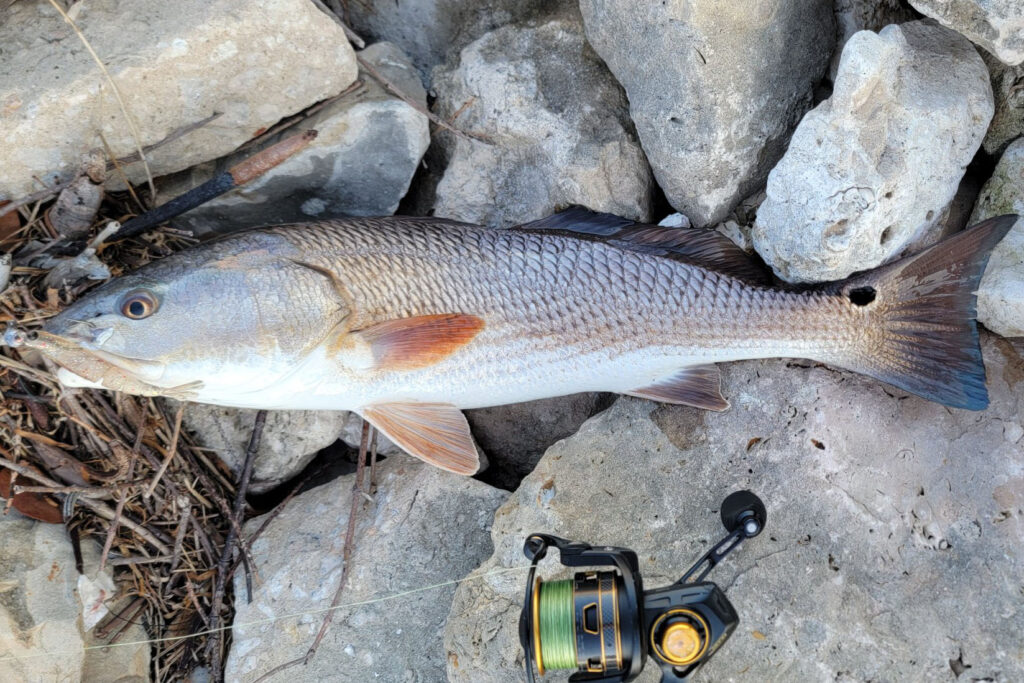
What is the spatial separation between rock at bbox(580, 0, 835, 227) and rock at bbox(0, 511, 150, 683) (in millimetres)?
2949

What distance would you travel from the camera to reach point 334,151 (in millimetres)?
3391

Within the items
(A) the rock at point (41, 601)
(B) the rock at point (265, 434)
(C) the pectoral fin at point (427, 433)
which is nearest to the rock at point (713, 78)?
(C) the pectoral fin at point (427, 433)

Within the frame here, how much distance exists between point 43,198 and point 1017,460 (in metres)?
3.83

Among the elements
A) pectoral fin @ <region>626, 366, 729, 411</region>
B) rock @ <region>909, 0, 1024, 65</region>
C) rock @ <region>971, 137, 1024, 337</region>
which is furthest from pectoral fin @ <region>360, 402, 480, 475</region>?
rock @ <region>909, 0, 1024, 65</region>

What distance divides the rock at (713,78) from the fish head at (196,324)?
1499 mm

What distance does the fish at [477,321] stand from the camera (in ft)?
9.29

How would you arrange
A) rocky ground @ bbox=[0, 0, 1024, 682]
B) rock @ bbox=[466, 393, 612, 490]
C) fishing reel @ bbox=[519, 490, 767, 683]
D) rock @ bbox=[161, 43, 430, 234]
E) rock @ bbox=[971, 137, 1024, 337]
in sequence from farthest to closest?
rock @ bbox=[466, 393, 612, 490] → rock @ bbox=[161, 43, 430, 234] → rock @ bbox=[971, 137, 1024, 337] → rocky ground @ bbox=[0, 0, 1024, 682] → fishing reel @ bbox=[519, 490, 767, 683]

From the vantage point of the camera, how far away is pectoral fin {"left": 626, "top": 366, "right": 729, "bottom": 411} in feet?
9.98

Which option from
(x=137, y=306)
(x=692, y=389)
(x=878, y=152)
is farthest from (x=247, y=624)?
(x=878, y=152)

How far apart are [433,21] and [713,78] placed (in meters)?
1.51

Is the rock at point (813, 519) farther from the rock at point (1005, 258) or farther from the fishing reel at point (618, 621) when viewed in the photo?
the fishing reel at point (618, 621)

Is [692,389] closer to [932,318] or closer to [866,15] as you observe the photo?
[932,318]

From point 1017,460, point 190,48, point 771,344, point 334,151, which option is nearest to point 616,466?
point 771,344

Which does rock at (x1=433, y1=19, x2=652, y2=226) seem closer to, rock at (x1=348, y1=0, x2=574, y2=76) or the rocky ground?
the rocky ground
